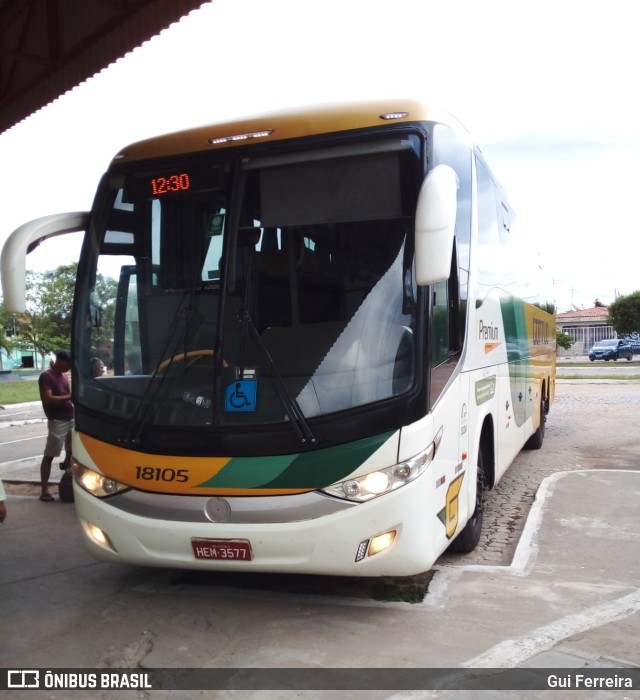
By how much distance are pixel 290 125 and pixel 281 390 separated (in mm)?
1755

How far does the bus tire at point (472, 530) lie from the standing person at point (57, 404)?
4.63 meters

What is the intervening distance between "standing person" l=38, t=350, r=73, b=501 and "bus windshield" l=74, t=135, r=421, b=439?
3689mm

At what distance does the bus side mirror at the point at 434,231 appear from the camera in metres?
4.22

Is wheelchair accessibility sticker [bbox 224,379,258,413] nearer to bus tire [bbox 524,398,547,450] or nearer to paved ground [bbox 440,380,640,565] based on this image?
paved ground [bbox 440,380,640,565]

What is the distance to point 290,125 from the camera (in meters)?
4.94

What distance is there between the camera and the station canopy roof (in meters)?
7.68

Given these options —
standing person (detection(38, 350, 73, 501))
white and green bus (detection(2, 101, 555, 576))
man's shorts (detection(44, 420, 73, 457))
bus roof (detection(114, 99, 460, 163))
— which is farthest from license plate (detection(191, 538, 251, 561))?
man's shorts (detection(44, 420, 73, 457))

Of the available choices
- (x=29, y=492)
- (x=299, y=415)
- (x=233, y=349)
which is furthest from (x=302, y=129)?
(x=29, y=492)

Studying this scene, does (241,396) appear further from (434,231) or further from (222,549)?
(434,231)

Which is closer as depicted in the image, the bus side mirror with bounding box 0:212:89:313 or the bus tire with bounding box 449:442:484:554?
the bus side mirror with bounding box 0:212:89:313

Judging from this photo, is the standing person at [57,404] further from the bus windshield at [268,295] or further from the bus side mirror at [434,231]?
the bus side mirror at [434,231]

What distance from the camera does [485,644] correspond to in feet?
14.4

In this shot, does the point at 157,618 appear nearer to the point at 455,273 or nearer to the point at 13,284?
the point at 13,284

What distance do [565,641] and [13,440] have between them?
45.9 feet
